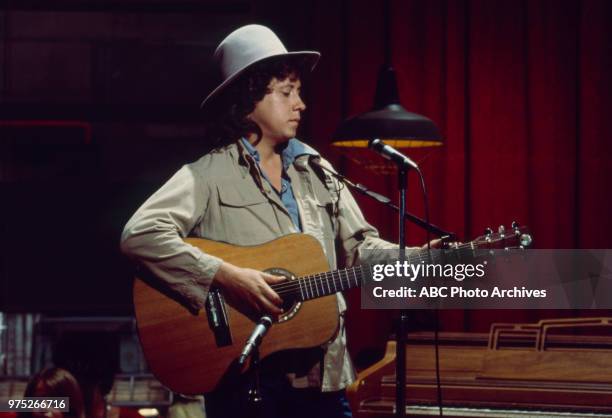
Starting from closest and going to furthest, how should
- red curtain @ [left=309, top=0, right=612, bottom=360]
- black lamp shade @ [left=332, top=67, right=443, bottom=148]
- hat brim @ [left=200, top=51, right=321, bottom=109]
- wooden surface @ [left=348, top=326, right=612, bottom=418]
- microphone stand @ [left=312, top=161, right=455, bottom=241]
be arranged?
microphone stand @ [left=312, top=161, right=455, bottom=241] → hat brim @ [left=200, top=51, right=321, bottom=109] → wooden surface @ [left=348, top=326, right=612, bottom=418] → black lamp shade @ [left=332, top=67, right=443, bottom=148] → red curtain @ [left=309, top=0, right=612, bottom=360]

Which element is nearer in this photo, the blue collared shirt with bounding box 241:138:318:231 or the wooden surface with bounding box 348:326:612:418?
the blue collared shirt with bounding box 241:138:318:231

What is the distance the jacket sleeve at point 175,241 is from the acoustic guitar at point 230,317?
0.20 ft

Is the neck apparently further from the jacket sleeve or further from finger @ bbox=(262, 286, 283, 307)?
finger @ bbox=(262, 286, 283, 307)

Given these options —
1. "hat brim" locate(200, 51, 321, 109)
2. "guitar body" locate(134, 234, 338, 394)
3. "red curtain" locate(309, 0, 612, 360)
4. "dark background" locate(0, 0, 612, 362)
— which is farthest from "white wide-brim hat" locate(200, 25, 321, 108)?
"red curtain" locate(309, 0, 612, 360)

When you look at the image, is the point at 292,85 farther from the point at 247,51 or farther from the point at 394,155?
the point at 394,155

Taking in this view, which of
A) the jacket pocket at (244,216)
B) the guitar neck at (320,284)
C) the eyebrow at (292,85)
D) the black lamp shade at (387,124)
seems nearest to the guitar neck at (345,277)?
the guitar neck at (320,284)

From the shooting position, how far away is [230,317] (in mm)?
2562

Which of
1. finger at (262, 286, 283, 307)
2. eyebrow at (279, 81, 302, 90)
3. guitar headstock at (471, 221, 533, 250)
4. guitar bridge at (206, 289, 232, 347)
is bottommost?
guitar bridge at (206, 289, 232, 347)

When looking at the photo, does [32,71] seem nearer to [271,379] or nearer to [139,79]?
[139,79]

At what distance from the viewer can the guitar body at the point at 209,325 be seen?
2.52m

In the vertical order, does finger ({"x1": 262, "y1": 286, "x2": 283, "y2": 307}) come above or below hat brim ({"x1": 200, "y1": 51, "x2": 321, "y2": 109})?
below

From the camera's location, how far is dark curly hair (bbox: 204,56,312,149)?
2.63 metres

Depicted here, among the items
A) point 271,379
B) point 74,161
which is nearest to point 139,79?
point 74,161

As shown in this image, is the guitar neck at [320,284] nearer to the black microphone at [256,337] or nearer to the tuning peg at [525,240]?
the black microphone at [256,337]
